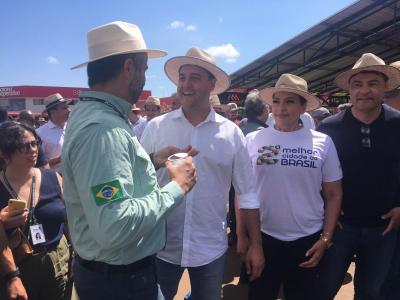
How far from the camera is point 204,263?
2.03 meters

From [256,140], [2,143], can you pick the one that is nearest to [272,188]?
[256,140]

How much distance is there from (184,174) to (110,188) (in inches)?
15.9

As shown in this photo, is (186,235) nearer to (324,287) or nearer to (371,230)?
(324,287)

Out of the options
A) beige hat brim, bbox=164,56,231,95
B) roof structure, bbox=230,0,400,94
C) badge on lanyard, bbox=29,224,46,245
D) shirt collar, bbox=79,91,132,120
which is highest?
roof structure, bbox=230,0,400,94

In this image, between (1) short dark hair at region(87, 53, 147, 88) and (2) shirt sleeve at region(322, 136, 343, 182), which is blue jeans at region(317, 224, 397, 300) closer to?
(2) shirt sleeve at region(322, 136, 343, 182)

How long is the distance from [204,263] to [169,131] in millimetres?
873

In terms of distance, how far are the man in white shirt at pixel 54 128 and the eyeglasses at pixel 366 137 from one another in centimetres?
373

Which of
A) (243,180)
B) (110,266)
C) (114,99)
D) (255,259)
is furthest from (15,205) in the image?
(255,259)

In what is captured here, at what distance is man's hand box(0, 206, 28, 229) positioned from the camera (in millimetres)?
1937

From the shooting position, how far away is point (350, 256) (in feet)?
8.04

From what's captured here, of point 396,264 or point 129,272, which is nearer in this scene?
point 129,272

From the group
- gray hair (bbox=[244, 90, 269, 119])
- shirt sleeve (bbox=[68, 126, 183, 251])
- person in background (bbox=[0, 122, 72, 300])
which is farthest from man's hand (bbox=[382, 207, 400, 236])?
person in background (bbox=[0, 122, 72, 300])

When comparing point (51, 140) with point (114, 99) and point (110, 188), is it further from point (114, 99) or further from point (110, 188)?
point (110, 188)

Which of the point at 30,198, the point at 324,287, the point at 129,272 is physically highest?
the point at 30,198
